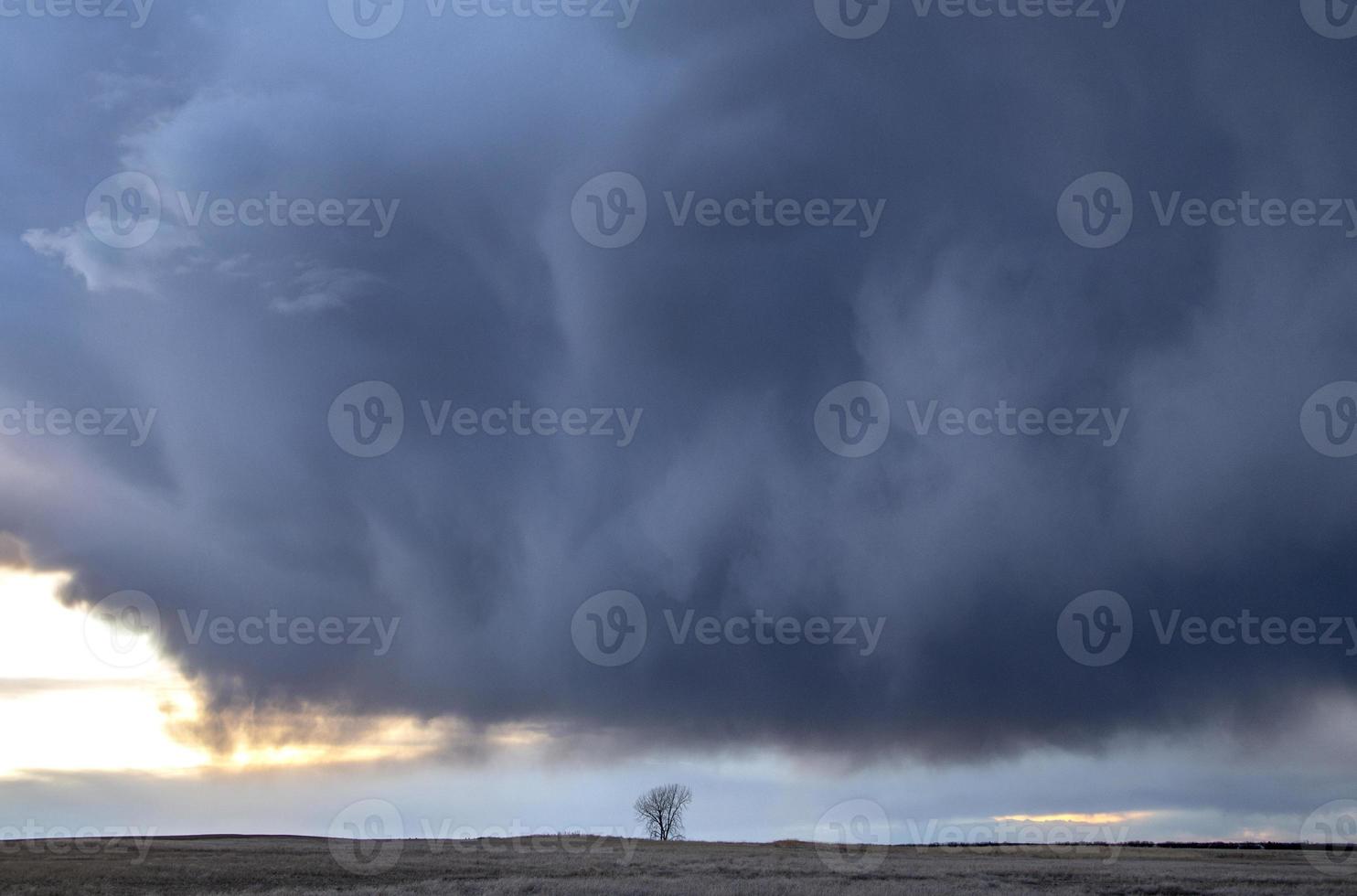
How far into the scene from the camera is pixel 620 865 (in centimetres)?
6431

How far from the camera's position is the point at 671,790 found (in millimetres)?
140500

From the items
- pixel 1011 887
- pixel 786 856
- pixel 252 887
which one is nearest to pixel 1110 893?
pixel 1011 887

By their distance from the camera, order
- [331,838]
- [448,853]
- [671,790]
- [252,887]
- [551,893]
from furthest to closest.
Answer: [671,790] → [331,838] → [448,853] → [252,887] → [551,893]

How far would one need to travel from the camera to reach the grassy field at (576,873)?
48.7 metres

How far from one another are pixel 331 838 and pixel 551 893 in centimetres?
7569

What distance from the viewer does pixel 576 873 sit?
57.6m

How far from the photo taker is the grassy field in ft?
160

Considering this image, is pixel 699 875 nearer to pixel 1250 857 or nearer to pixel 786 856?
pixel 786 856

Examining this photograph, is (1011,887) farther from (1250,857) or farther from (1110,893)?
(1250,857)

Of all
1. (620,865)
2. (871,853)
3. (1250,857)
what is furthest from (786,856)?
(1250,857)

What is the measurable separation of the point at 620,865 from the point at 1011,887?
22854mm

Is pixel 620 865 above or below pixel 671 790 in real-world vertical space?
below

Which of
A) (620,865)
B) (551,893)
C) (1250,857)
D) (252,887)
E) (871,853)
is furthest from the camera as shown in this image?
(1250,857)

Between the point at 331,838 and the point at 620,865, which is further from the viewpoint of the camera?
the point at 331,838
